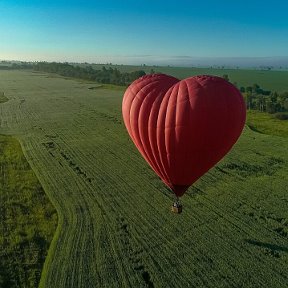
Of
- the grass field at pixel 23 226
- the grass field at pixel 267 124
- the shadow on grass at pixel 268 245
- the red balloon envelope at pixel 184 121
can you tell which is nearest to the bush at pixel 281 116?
the grass field at pixel 267 124

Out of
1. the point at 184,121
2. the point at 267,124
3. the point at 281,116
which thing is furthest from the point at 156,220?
the point at 281,116

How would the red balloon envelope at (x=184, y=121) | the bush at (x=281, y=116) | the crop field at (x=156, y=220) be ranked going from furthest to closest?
the bush at (x=281, y=116)
the crop field at (x=156, y=220)
the red balloon envelope at (x=184, y=121)

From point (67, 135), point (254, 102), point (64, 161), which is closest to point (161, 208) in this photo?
point (64, 161)

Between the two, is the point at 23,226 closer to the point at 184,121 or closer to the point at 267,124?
the point at 184,121

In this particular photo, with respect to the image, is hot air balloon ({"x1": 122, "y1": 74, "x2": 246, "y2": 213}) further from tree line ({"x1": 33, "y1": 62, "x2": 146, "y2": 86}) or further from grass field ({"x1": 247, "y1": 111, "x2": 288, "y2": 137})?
tree line ({"x1": 33, "y1": 62, "x2": 146, "y2": 86})

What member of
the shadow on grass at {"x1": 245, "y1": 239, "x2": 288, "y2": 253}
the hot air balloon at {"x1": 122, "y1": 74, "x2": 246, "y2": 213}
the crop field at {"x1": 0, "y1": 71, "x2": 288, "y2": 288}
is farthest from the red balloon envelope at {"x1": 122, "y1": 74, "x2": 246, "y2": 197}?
the shadow on grass at {"x1": 245, "y1": 239, "x2": 288, "y2": 253}

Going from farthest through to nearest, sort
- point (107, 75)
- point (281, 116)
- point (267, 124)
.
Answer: point (107, 75), point (281, 116), point (267, 124)

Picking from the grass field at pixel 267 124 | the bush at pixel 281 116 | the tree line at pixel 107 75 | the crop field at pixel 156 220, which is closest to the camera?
the crop field at pixel 156 220

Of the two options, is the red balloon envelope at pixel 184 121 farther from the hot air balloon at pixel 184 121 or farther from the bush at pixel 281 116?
the bush at pixel 281 116
